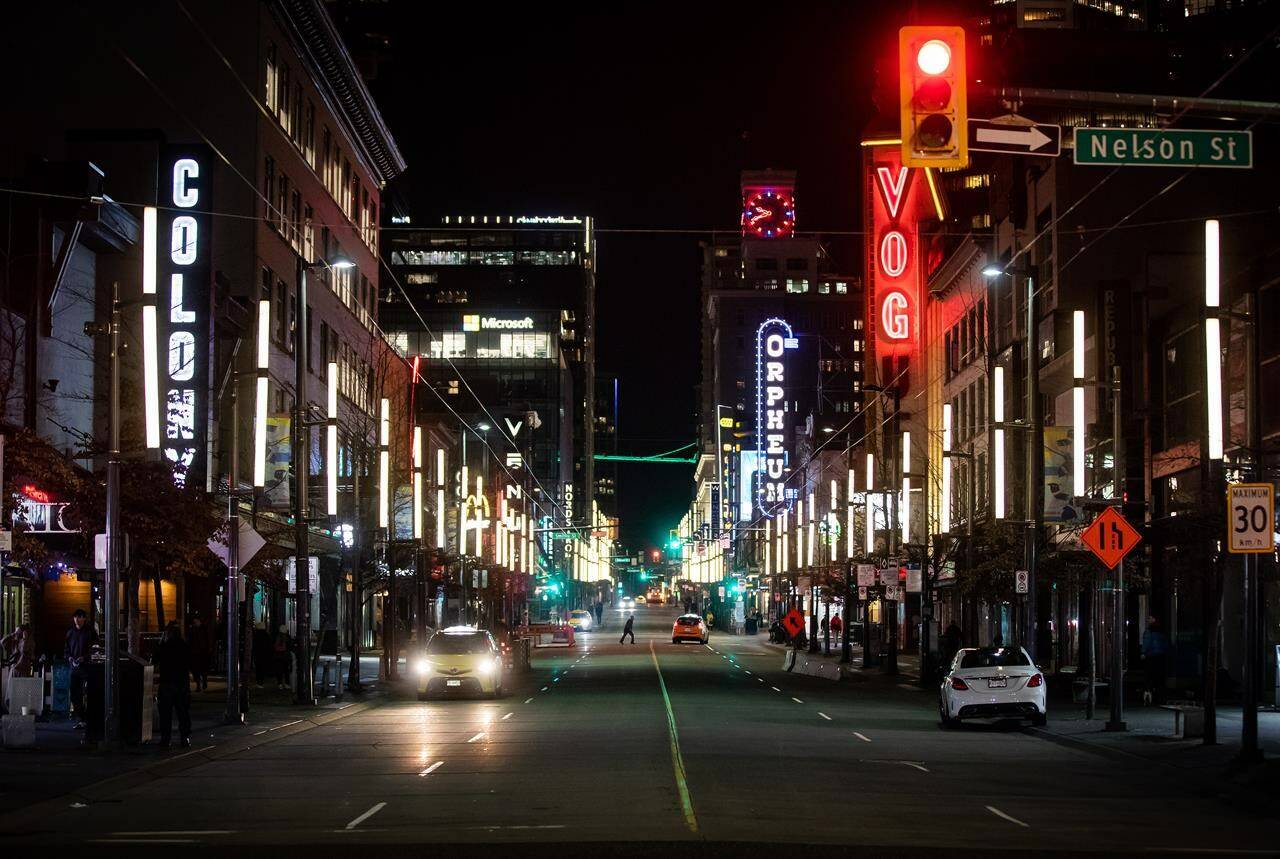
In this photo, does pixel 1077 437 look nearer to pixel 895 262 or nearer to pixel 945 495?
pixel 945 495

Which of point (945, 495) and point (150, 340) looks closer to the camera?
point (150, 340)

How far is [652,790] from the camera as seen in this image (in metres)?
17.9

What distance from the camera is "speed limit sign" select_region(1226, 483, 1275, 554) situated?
2133 cm

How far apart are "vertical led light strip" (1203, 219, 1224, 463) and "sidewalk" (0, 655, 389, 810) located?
16099 millimetres

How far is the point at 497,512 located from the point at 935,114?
3249 inches

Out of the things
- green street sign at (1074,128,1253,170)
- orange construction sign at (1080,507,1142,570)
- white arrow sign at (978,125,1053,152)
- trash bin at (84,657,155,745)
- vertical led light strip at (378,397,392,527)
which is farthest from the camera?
vertical led light strip at (378,397,392,527)

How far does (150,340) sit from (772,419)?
3725 inches

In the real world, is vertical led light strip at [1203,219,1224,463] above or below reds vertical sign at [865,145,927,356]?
below

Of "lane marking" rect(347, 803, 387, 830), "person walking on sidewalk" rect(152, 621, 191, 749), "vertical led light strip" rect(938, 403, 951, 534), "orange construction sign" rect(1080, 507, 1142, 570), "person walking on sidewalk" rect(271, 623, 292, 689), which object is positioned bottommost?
"person walking on sidewalk" rect(271, 623, 292, 689)

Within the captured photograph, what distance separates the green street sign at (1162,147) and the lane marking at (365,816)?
9.26 m

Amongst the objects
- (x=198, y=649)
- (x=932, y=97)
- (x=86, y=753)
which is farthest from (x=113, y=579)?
(x=932, y=97)

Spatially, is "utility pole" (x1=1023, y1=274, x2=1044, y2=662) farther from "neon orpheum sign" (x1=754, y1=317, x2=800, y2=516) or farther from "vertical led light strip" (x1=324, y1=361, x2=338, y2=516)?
"neon orpheum sign" (x1=754, y1=317, x2=800, y2=516)

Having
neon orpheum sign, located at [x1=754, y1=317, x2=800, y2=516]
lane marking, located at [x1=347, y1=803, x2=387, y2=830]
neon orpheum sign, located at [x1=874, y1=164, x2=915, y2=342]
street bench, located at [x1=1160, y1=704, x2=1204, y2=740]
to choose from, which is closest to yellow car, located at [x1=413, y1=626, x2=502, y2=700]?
street bench, located at [x1=1160, y1=704, x2=1204, y2=740]

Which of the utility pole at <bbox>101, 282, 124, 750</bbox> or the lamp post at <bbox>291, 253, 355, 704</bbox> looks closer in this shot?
the utility pole at <bbox>101, 282, 124, 750</bbox>
